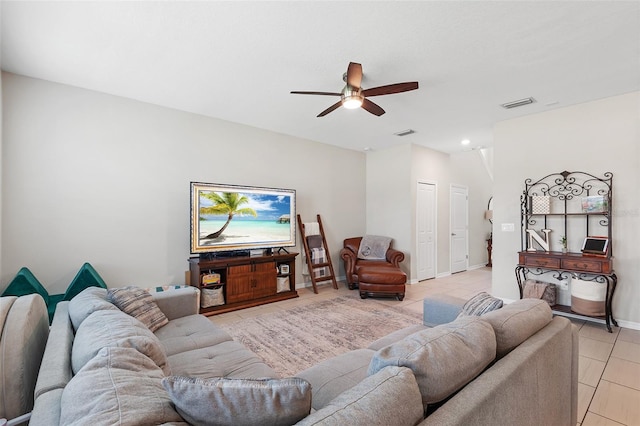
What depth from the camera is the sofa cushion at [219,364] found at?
158 centimetres

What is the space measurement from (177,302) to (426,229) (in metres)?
4.92

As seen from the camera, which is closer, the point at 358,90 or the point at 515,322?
the point at 515,322

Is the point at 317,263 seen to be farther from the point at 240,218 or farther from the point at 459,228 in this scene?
the point at 459,228

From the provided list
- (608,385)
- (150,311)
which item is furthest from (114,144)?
(608,385)

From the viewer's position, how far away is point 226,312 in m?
3.88

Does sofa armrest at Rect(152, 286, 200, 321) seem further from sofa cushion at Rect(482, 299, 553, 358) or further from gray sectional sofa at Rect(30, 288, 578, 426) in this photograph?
sofa cushion at Rect(482, 299, 553, 358)

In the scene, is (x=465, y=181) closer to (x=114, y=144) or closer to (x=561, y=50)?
(x=561, y=50)

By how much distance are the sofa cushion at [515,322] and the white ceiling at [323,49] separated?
2.03m

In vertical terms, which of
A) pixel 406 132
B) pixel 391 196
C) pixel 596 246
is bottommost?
pixel 596 246

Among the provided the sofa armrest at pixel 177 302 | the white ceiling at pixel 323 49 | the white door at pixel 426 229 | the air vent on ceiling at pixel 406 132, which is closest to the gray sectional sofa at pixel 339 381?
the sofa armrest at pixel 177 302

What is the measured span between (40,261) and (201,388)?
3449 mm

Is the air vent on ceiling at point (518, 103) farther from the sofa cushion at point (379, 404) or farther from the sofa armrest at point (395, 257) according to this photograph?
the sofa cushion at point (379, 404)

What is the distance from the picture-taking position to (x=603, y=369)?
2434 mm

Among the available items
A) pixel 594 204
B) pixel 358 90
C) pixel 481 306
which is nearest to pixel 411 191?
pixel 594 204
